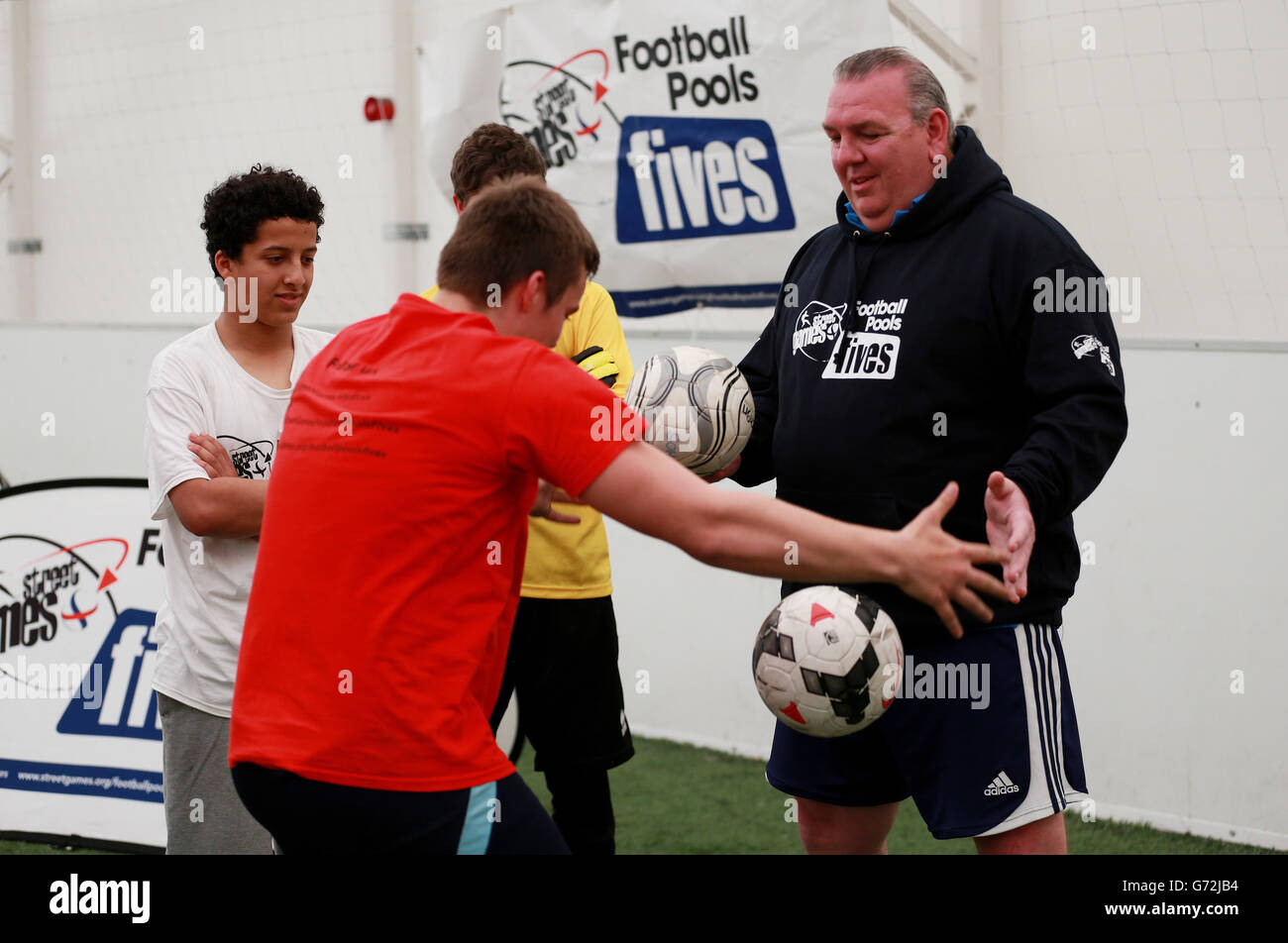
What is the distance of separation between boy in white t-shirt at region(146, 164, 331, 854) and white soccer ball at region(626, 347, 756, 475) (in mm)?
859

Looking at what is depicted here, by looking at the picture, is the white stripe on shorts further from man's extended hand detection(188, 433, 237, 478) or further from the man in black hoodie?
man's extended hand detection(188, 433, 237, 478)

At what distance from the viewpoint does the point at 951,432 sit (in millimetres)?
2932

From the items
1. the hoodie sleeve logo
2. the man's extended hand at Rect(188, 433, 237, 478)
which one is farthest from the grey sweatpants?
the hoodie sleeve logo

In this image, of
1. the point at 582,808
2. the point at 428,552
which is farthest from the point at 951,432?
the point at 582,808

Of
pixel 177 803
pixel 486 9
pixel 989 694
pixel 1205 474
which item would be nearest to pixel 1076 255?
pixel 989 694

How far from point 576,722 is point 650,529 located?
151cm

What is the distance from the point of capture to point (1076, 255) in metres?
2.88

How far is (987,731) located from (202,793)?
5.74 ft

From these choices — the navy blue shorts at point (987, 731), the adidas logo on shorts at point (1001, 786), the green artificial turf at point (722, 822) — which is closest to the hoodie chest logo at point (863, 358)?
the navy blue shorts at point (987, 731)

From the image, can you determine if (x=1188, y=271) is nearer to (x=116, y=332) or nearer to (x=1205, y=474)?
(x=1205, y=474)

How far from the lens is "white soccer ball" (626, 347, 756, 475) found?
310 centimetres

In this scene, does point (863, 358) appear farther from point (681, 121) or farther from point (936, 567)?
point (681, 121)

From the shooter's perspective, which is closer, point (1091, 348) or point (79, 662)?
point (1091, 348)

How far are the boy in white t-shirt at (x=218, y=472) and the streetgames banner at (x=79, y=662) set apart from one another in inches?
56.3
